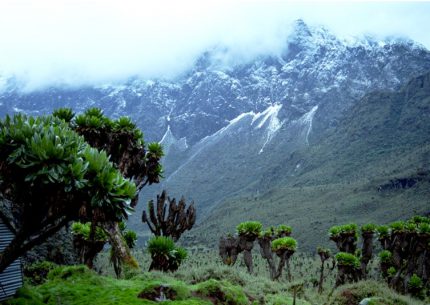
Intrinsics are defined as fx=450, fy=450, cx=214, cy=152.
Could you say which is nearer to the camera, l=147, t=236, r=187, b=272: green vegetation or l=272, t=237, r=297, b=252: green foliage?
l=147, t=236, r=187, b=272: green vegetation

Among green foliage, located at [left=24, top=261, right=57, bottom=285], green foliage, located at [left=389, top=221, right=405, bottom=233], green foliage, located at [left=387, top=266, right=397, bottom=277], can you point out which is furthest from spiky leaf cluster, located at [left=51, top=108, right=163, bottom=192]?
green foliage, located at [left=387, top=266, right=397, bottom=277]

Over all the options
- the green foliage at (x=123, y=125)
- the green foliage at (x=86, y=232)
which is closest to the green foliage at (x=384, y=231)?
the green foliage at (x=86, y=232)

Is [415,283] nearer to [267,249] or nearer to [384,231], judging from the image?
[384,231]

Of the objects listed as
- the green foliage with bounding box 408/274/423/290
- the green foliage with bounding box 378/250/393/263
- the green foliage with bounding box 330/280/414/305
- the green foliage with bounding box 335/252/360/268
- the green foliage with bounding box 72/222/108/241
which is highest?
the green foliage with bounding box 72/222/108/241

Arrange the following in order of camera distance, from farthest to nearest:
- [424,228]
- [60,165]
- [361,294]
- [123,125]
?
[424,228] → [123,125] → [361,294] → [60,165]

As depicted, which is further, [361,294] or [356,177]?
[356,177]

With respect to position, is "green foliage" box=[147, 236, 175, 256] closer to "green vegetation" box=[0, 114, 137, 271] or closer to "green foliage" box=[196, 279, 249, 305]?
"green foliage" box=[196, 279, 249, 305]

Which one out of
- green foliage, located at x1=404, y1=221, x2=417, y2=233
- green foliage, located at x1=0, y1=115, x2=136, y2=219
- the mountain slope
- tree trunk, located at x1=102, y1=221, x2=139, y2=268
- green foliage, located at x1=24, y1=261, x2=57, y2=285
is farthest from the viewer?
the mountain slope

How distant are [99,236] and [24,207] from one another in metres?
13.2

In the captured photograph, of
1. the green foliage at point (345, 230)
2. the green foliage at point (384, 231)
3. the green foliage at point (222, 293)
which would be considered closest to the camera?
the green foliage at point (222, 293)

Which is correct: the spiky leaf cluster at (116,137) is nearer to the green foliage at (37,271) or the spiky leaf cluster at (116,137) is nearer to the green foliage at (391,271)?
the green foliage at (37,271)

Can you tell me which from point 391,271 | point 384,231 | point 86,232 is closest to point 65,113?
point 86,232

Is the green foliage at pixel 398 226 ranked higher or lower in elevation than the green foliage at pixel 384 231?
higher

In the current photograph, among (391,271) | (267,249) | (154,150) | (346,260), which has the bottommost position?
(391,271)
